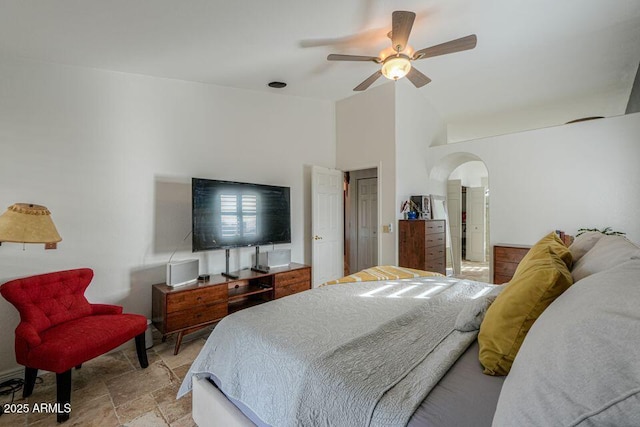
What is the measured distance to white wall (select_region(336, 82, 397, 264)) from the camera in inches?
167

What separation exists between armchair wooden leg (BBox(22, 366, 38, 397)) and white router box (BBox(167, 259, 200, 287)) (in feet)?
3.43

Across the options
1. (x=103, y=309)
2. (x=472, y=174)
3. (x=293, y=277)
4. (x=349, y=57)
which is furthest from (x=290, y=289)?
(x=472, y=174)

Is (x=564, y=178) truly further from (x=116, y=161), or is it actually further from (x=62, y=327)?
(x=62, y=327)

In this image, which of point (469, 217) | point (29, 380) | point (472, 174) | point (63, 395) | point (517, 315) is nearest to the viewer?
point (517, 315)

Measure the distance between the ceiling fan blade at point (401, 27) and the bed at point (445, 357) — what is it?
1.80 metres

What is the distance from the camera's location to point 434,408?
903mm

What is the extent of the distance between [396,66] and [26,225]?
297cm

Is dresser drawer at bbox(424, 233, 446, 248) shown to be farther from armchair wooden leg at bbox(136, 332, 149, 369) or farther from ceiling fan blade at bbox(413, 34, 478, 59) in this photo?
armchair wooden leg at bbox(136, 332, 149, 369)

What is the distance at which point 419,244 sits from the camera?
13.4 ft

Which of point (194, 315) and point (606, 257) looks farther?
point (194, 315)

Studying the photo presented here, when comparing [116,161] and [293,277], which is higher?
[116,161]

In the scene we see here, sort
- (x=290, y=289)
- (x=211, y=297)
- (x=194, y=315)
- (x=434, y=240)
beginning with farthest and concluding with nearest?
(x=434, y=240) < (x=290, y=289) < (x=211, y=297) < (x=194, y=315)

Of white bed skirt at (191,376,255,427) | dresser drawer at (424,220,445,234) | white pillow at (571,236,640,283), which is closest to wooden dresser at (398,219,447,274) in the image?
dresser drawer at (424,220,445,234)

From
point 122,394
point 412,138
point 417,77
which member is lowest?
point 122,394
